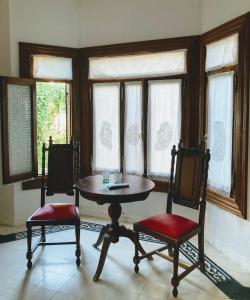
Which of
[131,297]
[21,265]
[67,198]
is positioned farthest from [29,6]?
[131,297]

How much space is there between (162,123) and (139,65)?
76 centimetres

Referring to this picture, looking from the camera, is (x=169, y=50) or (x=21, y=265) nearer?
(x=21, y=265)

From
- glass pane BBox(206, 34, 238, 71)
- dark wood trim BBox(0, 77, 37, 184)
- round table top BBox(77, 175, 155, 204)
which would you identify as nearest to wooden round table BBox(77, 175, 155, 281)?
round table top BBox(77, 175, 155, 204)

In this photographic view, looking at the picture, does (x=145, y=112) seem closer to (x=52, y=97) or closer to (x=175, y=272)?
(x=52, y=97)

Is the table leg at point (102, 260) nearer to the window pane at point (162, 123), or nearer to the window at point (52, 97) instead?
the window pane at point (162, 123)

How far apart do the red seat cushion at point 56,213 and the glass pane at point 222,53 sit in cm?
202

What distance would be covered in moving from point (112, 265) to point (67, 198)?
1.64 m

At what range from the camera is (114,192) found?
9.95 ft

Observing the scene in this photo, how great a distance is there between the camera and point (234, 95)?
3.19 metres

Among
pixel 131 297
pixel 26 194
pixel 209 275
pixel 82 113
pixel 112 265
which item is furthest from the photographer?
pixel 82 113

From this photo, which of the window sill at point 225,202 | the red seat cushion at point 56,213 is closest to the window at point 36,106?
the red seat cushion at point 56,213

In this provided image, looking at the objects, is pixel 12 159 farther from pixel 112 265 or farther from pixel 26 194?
pixel 112 265

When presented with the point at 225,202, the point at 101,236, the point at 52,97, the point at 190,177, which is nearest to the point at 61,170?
the point at 101,236

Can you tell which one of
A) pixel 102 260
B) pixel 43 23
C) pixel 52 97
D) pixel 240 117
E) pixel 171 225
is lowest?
pixel 102 260
